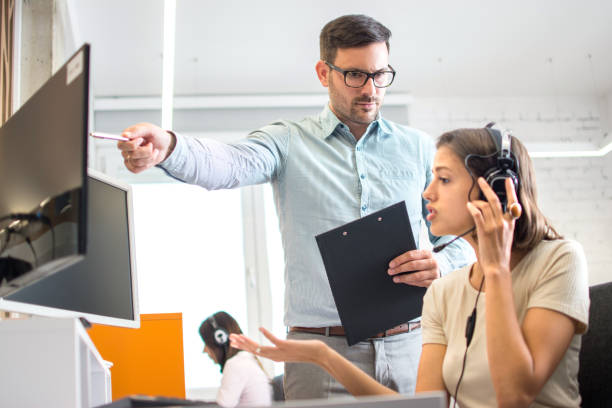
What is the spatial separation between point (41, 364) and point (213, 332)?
2.46m

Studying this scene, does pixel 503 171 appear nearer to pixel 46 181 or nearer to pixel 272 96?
pixel 46 181

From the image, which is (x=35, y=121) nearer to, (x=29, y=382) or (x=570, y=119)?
(x=29, y=382)

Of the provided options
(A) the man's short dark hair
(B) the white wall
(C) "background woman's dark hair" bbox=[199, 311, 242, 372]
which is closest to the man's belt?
(A) the man's short dark hair

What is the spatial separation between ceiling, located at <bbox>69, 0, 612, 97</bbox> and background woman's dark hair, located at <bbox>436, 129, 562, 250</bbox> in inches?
134

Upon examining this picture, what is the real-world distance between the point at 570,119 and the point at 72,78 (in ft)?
21.0

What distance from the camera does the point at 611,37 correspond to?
5461 mm

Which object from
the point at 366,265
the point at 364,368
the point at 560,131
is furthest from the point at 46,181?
the point at 560,131

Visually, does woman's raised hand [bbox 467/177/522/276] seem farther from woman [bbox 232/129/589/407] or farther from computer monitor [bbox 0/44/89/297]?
computer monitor [bbox 0/44/89/297]

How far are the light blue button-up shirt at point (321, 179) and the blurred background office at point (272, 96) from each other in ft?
8.69

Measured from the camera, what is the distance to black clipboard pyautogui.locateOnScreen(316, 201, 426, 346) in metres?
1.54

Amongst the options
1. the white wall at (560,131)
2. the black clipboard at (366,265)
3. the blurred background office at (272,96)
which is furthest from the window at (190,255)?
the black clipboard at (366,265)

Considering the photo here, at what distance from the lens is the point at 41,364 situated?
3.47 feet

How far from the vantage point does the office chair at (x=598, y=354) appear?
120 cm

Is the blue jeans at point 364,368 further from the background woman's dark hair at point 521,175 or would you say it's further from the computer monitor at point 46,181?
the computer monitor at point 46,181
